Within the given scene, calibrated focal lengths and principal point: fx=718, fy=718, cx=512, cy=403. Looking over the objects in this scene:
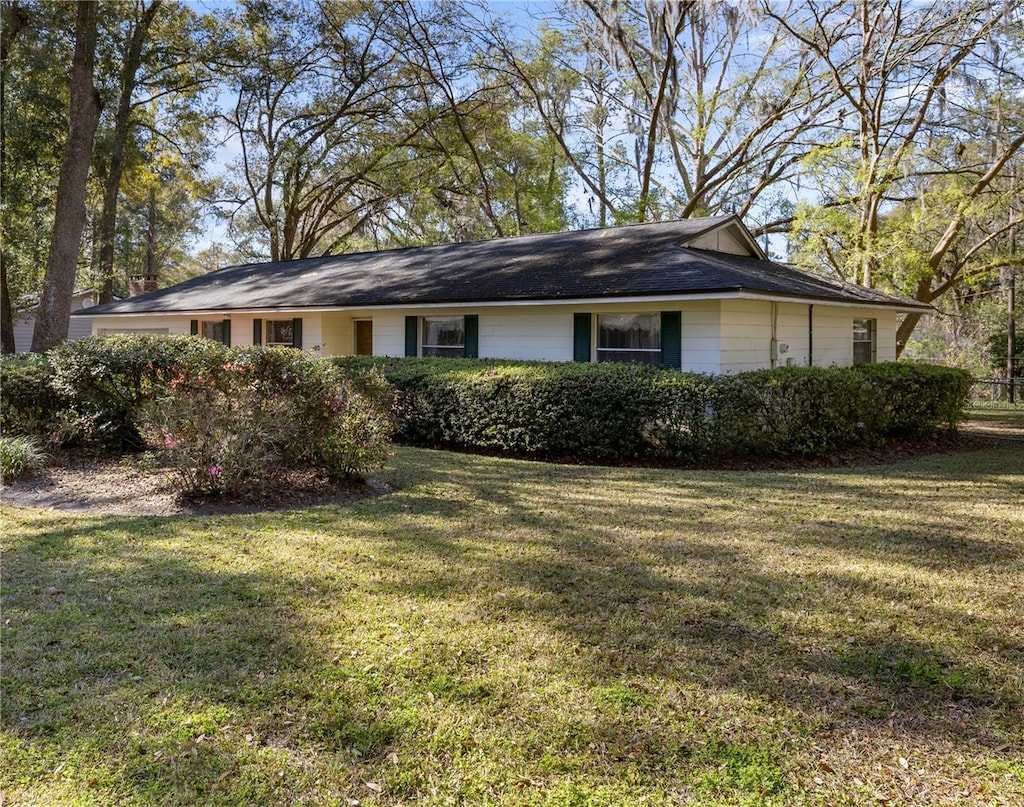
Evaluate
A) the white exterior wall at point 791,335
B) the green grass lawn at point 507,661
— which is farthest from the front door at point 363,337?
the green grass lawn at point 507,661

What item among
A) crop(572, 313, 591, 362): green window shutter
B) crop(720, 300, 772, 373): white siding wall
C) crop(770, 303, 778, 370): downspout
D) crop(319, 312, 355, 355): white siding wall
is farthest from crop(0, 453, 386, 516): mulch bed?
crop(319, 312, 355, 355): white siding wall

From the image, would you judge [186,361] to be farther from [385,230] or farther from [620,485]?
[385,230]

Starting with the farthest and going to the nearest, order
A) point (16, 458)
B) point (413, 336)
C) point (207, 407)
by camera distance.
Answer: point (413, 336) < point (16, 458) < point (207, 407)

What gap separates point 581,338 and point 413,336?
445 cm

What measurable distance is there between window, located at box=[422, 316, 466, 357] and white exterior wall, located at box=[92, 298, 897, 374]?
195 mm

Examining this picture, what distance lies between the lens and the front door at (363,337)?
18.7 m

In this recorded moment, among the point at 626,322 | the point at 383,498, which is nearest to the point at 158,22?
the point at 626,322

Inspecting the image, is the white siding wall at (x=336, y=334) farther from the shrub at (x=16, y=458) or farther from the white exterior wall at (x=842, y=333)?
the white exterior wall at (x=842, y=333)

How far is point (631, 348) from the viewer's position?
13.1 metres

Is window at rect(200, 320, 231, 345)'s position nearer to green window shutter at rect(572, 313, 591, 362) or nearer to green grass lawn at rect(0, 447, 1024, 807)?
green window shutter at rect(572, 313, 591, 362)

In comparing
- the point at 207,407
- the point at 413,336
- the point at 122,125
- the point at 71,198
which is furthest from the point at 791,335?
the point at 122,125

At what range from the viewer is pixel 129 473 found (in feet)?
27.4

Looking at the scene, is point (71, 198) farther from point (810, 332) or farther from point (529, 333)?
point (810, 332)

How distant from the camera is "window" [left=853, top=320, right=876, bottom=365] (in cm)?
1625
